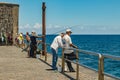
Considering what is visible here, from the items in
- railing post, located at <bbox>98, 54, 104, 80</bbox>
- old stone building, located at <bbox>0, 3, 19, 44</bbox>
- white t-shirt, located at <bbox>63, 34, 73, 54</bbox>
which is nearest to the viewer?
railing post, located at <bbox>98, 54, 104, 80</bbox>

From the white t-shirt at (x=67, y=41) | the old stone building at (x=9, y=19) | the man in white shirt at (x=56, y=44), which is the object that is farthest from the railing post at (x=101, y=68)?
the old stone building at (x=9, y=19)

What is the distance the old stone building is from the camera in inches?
1293

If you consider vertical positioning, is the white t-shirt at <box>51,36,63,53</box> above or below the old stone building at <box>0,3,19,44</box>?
below

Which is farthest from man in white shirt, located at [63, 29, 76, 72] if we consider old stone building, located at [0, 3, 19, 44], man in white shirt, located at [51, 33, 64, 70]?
old stone building, located at [0, 3, 19, 44]

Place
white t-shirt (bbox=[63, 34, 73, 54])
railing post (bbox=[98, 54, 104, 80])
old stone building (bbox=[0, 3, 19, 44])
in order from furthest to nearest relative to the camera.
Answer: old stone building (bbox=[0, 3, 19, 44])
white t-shirt (bbox=[63, 34, 73, 54])
railing post (bbox=[98, 54, 104, 80])

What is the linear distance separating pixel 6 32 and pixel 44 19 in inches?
498

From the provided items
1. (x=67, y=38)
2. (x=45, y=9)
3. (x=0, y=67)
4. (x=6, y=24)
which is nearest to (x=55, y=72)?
(x=67, y=38)

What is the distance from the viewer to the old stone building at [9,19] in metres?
32.8

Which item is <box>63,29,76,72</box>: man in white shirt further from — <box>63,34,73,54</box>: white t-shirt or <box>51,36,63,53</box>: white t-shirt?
<box>51,36,63,53</box>: white t-shirt

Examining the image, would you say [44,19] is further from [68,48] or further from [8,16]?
[8,16]

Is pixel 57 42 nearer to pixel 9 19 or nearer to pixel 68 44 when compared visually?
pixel 68 44

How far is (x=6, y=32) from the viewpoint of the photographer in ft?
109

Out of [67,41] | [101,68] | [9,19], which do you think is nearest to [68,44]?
[67,41]

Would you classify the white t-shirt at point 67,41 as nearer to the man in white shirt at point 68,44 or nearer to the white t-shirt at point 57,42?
the man in white shirt at point 68,44
